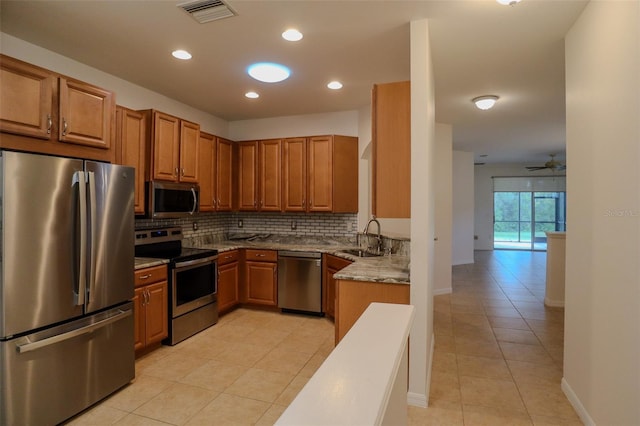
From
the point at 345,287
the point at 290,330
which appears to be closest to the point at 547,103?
the point at 345,287

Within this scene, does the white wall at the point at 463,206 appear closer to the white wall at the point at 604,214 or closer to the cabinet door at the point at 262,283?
the cabinet door at the point at 262,283

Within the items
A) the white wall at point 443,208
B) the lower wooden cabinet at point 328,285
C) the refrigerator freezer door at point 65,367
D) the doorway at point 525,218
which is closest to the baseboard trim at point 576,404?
the lower wooden cabinet at point 328,285

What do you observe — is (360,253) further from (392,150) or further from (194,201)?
(194,201)

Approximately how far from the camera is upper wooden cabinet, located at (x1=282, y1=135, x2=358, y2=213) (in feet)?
15.0

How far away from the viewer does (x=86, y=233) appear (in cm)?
228

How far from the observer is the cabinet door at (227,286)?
4.21 meters

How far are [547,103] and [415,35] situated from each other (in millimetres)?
3010

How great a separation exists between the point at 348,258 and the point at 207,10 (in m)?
2.58

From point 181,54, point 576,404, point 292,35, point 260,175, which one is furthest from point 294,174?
point 576,404

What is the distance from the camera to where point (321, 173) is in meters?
4.59

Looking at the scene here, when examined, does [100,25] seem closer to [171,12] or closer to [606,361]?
[171,12]

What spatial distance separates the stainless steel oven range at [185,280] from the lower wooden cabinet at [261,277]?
58 cm

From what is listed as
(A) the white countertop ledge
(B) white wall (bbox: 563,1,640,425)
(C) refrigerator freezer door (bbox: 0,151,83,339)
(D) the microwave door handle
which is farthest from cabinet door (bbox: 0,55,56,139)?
(B) white wall (bbox: 563,1,640,425)

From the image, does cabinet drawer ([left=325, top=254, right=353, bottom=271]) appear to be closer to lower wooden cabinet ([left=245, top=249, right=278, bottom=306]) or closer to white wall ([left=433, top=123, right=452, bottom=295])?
lower wooden cabinet ([left=245, top=249, right=278, bottom=306])
